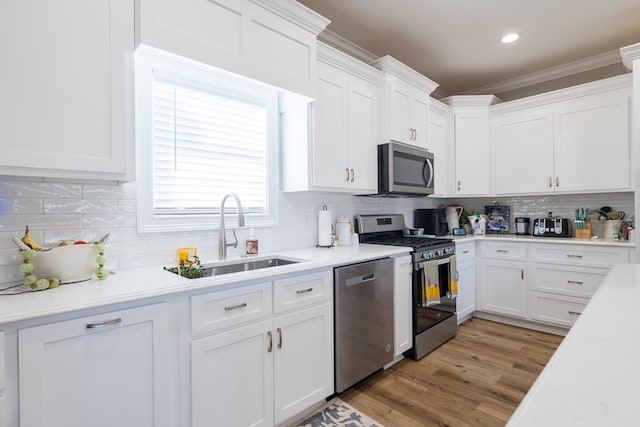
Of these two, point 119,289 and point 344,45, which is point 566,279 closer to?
point 344,45

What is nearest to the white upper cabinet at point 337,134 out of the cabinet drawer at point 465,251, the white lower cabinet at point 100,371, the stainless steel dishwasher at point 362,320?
the stainless steel dishwasher at point 362,320

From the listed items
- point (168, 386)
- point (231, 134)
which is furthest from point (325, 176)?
point (168, 386)

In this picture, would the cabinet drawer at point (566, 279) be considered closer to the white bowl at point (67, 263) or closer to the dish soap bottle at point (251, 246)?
the dish soap bottle at point (251, 246)

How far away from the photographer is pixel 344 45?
3.08 m

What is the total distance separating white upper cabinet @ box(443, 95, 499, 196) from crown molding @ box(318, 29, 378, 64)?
119cm

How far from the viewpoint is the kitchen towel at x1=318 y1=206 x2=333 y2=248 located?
266 centimetres

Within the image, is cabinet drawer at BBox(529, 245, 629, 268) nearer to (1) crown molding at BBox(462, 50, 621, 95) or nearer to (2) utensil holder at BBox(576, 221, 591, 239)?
(2) utensil holder at BBox(576, 221, 591, 239)

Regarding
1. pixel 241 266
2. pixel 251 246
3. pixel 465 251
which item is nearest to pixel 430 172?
pixel 465 251

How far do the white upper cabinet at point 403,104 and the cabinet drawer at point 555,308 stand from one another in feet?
6.15

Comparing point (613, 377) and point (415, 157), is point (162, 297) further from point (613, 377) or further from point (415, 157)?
point (415, 157)

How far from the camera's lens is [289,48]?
2033 millimetres

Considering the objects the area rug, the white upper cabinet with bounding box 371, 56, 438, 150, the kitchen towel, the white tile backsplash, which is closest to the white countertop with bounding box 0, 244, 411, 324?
the white tile backsplash

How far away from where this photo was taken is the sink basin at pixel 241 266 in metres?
1.99

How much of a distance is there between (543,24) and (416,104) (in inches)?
46.3
